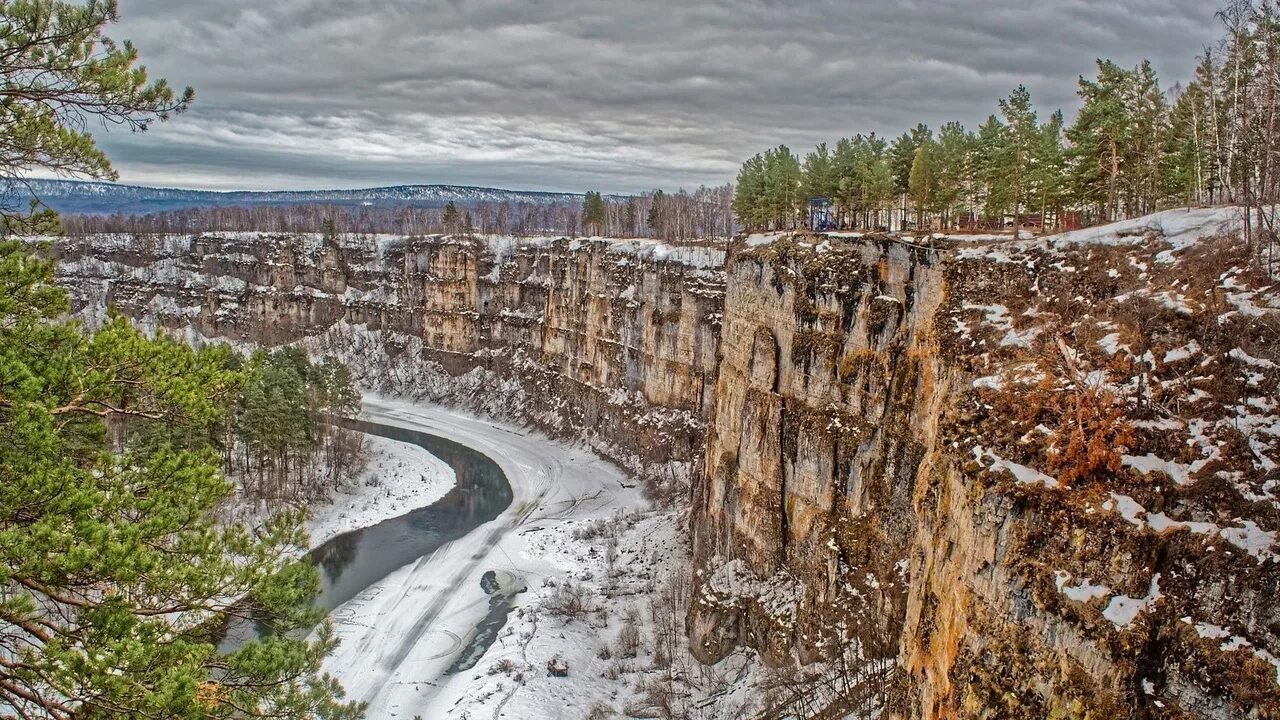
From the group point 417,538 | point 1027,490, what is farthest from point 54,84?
point 417,538

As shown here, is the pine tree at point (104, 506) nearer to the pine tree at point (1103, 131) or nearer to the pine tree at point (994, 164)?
the pine tree at point (1103, 131)

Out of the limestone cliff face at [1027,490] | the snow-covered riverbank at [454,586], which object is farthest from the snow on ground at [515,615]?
the limestone cliff face at [1027,490]

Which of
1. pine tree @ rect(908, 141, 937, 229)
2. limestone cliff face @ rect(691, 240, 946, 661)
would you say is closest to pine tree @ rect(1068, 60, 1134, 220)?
pine tree @ rect(908, 141, 937, 229)

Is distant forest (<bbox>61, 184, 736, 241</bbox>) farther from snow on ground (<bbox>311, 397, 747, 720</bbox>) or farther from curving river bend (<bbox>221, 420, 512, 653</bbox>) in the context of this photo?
snow on ground (<bbox>311, 397, 747, 720</bbox>)

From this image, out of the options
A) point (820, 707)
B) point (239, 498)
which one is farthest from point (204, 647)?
point (239, 498)

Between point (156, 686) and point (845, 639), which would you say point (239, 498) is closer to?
point (845, 639)

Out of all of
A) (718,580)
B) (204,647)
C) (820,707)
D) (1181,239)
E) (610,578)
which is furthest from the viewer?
(610,578)
